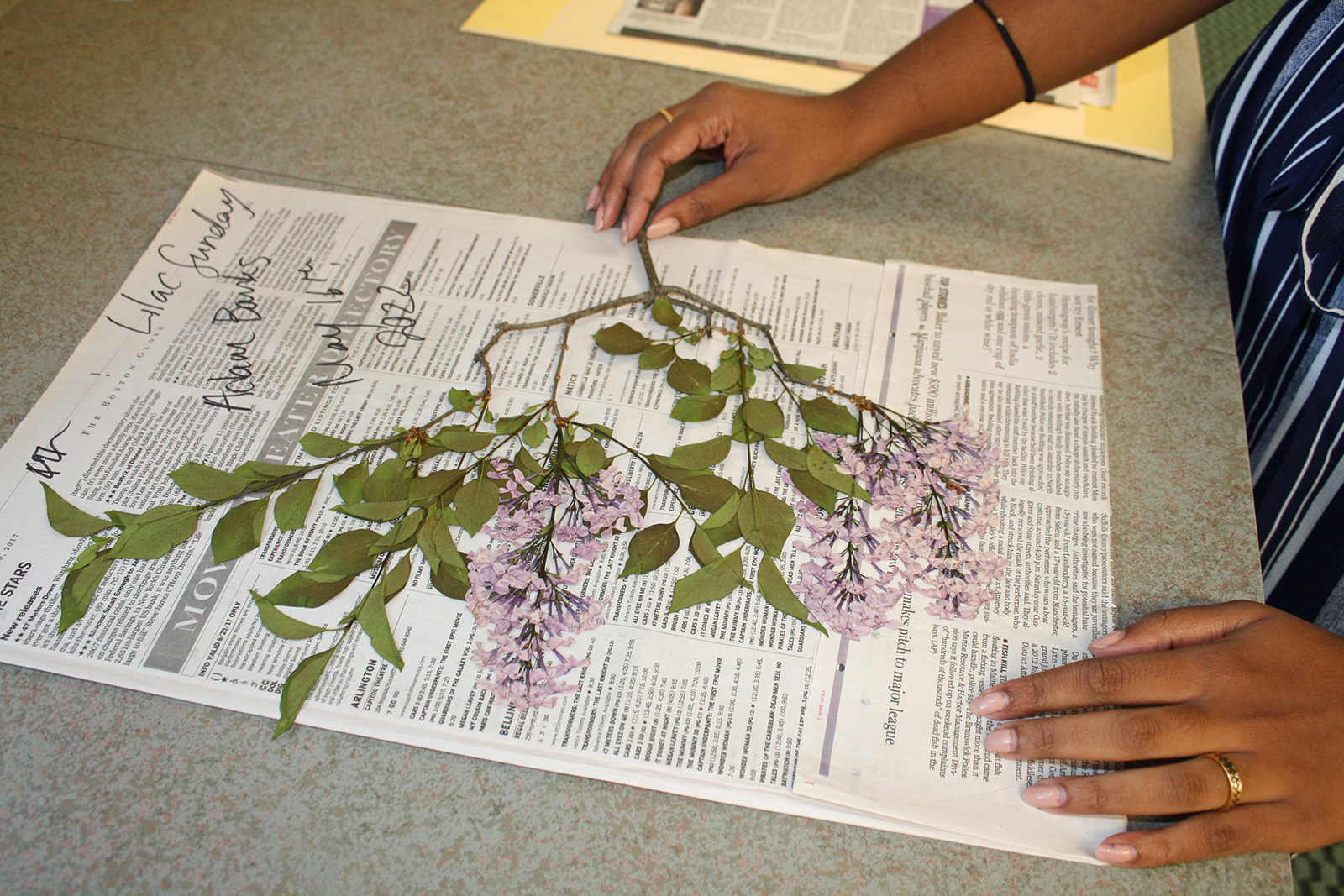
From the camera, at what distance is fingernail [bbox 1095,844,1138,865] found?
473 mm

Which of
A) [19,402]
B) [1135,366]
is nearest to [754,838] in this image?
[1135,366]

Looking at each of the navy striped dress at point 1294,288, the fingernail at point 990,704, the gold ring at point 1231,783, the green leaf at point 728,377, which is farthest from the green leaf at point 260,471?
the navy striped dress at point 1294,288

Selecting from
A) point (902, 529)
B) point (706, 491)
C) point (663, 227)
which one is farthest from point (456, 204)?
point (902, 529)

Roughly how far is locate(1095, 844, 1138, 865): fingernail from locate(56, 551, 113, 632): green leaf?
2.22ft

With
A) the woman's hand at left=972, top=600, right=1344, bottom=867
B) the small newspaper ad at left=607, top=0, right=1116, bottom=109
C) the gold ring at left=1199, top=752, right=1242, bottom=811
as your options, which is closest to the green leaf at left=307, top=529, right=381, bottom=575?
the woman's hand at left=972, top=600, right=1344, bottom=867

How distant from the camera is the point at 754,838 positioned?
0.50m

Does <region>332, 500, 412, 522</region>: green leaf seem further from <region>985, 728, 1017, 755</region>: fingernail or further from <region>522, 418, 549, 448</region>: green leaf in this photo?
<region>985, 728, 1017, 755</region>: fingernail

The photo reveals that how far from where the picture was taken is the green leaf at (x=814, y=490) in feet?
1.97

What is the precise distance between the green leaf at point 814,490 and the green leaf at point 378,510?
0.29m

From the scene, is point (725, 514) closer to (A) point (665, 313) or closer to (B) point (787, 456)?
(B) point (787, 456)

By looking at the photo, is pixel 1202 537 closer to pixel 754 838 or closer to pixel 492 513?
pixel 754 838

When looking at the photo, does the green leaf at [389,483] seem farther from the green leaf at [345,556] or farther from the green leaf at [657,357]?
the green leaf at [657,357]

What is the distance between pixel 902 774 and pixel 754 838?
0.33 feet

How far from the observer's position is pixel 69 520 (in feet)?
1.95
